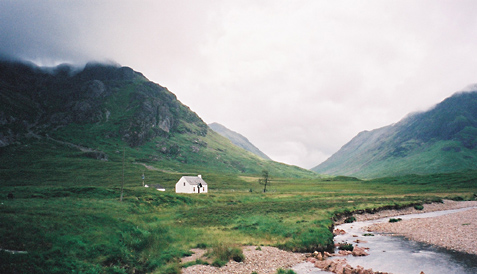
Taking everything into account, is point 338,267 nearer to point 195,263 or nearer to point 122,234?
point 195,263

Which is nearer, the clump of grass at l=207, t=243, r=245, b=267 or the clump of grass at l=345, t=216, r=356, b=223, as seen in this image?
the clump of grass at l=207, t=243, r=245, b=267

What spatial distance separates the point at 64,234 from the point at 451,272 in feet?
121

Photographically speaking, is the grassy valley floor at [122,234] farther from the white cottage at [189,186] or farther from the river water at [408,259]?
the white cottage at [189,186]

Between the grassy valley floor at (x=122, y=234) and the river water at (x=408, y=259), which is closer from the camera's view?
the grassy valley floor at (x=122, y=234)

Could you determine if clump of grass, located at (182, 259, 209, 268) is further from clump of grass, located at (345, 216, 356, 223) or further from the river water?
clump of grass, located at (345, 216, 356, 223)

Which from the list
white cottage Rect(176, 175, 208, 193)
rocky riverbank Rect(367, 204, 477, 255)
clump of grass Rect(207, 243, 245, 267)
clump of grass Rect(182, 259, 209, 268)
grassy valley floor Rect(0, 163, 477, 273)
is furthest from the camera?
white cottage Rect(176, 175, 208, 193)

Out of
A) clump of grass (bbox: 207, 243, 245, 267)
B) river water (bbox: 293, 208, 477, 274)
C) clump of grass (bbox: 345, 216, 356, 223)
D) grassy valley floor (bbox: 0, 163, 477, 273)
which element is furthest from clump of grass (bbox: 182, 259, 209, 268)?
clump of grass (bbox: 345, 216, 356, 223)

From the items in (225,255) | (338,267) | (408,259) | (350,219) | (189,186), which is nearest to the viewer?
(338,267)

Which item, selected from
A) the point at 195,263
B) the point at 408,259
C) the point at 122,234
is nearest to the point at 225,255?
the point at 195,263

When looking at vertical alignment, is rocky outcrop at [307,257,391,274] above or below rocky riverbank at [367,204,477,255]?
below

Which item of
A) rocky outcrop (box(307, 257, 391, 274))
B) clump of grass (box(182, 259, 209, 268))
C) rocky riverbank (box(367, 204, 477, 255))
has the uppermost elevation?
rocky riverbank (box(367, 204, 477, 255))

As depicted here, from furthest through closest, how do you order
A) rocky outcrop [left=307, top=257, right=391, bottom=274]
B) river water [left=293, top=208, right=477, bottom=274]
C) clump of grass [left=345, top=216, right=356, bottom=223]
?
clump of grass [left=345, top=216, right=356, bottom=223] → river water [left=293, top=208, right=477, bottom=274] → rocky outcrop [left=307, top=257, right=391, bottom=274]

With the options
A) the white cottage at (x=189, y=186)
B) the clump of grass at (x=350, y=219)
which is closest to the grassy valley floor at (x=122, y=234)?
the clump of grass at (x=350, y=219)

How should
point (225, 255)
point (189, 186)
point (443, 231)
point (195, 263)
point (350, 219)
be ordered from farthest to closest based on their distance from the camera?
point (189, 186), point (350, 219), point (443, 231), point (225, 255), point (195, 263)
